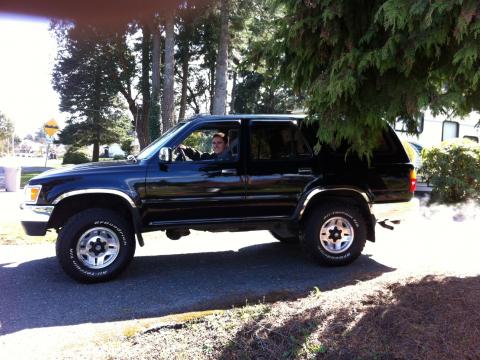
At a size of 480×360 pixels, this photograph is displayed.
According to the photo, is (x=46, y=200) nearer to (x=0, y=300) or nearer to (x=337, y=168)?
(x=0, y=300)

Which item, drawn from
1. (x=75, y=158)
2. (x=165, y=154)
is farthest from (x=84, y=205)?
(x=75, y=158)

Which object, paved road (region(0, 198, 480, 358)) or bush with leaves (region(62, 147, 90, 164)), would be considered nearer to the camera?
paved road (region(0, 198, 480, 358))

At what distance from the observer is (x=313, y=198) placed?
6.23 m

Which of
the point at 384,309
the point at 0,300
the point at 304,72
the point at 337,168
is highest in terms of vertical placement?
the point at 304,72

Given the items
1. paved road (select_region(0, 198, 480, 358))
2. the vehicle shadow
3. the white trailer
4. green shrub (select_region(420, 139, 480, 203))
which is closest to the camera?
paved road (select_region(0, 198, 480, 358))

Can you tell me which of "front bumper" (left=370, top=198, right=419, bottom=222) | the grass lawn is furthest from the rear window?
the grass lawn

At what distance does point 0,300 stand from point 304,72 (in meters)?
3.95

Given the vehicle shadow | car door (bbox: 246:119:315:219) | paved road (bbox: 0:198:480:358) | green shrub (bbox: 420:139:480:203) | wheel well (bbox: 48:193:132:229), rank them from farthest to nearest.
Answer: green shrub (bbox: 420:139:480:203) → car door (bbox: 246:119:315:219) → wheel well (bbox: 48:193:132:229) → the vehicle shadow → paved road (bbox: 0:198:480:358)

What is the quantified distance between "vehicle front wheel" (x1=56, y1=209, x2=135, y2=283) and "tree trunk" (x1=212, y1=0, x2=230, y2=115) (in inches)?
538

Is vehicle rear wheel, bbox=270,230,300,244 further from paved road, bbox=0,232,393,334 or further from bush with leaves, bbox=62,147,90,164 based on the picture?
bush with leaves, bbox=62,147,90,164

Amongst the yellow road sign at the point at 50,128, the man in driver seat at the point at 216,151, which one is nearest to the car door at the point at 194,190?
the man in driver seat at the point at 216,151

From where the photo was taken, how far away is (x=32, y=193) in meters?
5.50

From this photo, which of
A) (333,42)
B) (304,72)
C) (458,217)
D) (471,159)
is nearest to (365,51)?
(333,42)

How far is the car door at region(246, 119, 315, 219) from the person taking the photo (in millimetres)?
6051
